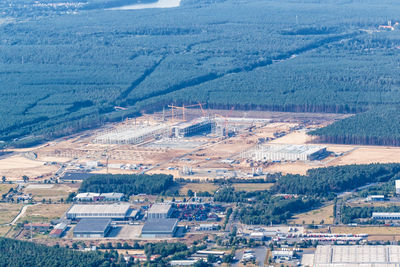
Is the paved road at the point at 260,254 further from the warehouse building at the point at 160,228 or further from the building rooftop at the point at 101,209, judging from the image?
the building rooftop at the point at 101,209

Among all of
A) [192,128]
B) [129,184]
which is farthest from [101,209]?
[192,128]

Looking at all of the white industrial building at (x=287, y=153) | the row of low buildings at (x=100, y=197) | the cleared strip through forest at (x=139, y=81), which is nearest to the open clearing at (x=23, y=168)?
the row of low buildings at (x=100, y=197)

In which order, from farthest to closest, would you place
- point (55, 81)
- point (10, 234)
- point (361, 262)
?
point (55, 81) → point (10, 234) → point (361, 262)

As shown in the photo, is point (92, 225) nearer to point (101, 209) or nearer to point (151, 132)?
point (101, 209)

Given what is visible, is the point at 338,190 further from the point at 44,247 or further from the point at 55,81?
the point at 55,81

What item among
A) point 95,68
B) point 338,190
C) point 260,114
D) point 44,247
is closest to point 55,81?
point 95,68

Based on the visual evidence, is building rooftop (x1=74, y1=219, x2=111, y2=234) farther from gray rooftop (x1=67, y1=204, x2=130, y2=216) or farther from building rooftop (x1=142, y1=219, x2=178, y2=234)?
building rooftop (x1=142, y1=219, x2=178, y2=234)

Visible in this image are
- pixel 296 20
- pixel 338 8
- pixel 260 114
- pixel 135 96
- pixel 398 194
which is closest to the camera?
pixel 398 194
